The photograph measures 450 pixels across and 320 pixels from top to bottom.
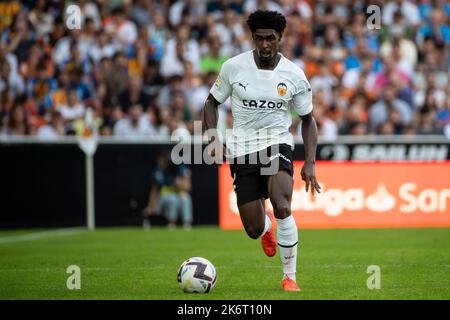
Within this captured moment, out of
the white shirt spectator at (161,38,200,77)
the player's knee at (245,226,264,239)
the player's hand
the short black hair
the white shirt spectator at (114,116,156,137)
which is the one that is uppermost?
the white shirt spectator at (161,38,200,77)

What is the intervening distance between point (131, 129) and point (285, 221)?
37.8 feet

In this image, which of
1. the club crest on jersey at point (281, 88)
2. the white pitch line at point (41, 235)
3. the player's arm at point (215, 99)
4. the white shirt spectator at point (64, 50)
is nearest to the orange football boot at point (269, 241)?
the player's arm at point (215, 99)

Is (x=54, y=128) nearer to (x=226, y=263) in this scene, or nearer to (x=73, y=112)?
(x=73, y=112)

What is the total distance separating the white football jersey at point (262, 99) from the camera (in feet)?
33.3

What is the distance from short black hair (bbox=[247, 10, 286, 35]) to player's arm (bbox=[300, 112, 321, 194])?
3.24 ft

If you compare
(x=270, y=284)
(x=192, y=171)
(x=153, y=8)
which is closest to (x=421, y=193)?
(x=192, y=171)

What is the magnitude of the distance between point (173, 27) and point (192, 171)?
Result: 457 cm

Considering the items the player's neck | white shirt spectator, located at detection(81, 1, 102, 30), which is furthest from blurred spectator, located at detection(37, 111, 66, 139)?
the player's neck

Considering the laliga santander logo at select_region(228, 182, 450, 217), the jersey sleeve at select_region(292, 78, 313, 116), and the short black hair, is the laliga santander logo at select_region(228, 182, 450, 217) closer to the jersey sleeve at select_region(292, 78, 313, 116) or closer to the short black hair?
the jersey sleeve at select_region(292, 78, 313, 116)

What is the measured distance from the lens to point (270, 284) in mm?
10648

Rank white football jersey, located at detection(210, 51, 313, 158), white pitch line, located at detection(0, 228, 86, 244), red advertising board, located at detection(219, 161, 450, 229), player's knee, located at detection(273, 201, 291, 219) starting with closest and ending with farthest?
player's knee, located at detection(273, 201, 291, 219) < white football jersey, located at detection(210, 51, 313, 158) < white pitch line, located at detection(0, 228, 86, 244) < red advertising board, located at detection(219, 161, 450, 229)

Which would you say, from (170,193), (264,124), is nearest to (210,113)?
(264,124)

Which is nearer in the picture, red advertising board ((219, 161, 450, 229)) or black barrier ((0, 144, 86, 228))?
red advertising board ((219, 161, 450, 229))

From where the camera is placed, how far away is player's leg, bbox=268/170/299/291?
32.3 ft
